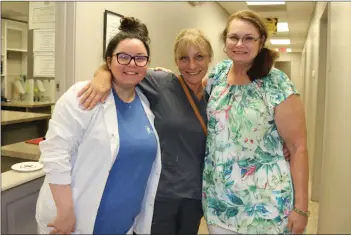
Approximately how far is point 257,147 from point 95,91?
64 centimetres

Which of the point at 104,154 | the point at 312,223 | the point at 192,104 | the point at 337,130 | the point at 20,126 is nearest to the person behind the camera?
A: the point at 104,154

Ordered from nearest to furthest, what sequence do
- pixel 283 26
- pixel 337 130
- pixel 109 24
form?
pixel 337 130
pixel 109 24
pixel 283 26

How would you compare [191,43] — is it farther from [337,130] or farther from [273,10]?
[273,10]

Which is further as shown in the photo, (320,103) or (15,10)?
(15,10)

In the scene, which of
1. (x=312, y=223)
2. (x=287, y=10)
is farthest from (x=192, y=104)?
(x=287, y=10)

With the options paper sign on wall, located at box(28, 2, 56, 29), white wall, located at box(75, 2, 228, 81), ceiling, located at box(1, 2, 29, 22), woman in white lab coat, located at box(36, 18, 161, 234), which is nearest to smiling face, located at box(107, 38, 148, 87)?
woman in white lab coat, located at box(36, 18, 161, 234)

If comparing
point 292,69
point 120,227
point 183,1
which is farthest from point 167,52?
point 292,69

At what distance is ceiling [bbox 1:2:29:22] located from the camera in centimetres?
467

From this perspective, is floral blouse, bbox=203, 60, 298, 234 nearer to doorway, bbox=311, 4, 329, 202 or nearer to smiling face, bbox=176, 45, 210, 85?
smiling face, bbox=176, 45, 210, 85

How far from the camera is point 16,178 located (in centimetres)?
181

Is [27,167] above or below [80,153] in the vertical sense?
below

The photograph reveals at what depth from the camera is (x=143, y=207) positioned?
146 centimetres

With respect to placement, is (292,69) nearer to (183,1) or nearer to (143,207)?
(183,1)

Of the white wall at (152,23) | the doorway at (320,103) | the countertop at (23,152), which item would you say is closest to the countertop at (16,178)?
the countertop at (23,152)
